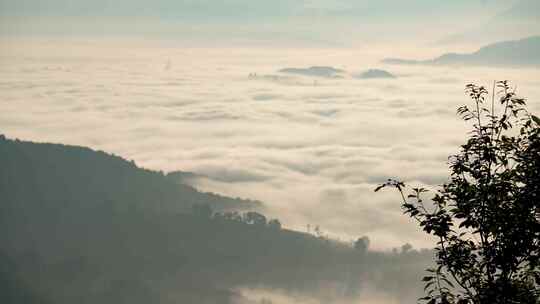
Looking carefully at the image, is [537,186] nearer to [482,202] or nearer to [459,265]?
[482,202]

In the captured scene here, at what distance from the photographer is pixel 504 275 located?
96.4 ft

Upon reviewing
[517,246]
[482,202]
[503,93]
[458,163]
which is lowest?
[517,246]

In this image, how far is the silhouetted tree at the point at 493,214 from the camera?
29453 mm

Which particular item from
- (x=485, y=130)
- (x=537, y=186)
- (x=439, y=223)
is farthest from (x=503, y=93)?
(x=439, y=223)

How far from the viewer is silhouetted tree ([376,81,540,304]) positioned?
96.6 feet

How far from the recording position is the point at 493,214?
30094 mm

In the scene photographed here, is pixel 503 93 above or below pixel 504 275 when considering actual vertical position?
above

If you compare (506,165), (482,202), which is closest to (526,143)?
(506,165)

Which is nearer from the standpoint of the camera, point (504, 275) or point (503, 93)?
point (504, 275)

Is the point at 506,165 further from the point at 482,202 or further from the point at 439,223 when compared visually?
the point at 439,223

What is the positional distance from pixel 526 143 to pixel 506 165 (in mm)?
1673

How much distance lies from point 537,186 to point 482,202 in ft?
8.15

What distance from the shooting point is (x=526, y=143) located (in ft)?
104

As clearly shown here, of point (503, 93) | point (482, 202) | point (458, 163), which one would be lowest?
point (482, 202)
